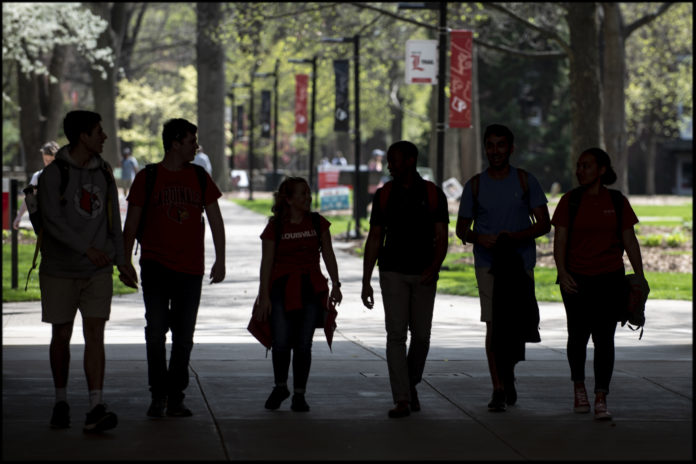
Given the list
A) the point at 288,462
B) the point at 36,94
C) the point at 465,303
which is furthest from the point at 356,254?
the point at 36,94

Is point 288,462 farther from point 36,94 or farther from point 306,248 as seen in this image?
point 36,94

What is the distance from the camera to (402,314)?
7945 mm

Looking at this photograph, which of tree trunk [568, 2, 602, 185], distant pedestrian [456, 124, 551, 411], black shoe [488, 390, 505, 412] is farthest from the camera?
tree trunk [568, 2, 602, 185]

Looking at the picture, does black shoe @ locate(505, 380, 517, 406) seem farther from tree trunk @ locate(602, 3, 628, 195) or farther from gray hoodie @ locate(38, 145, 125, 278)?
tree trunk @ locate(602, 3, 628, 195)

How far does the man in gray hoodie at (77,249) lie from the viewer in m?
7.11

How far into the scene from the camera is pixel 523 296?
8125 mm

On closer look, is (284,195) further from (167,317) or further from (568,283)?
(568,283)

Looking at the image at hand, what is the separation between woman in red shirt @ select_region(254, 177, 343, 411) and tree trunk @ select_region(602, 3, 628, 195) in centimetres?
2175

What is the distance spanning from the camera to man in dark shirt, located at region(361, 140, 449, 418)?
25.9 feet

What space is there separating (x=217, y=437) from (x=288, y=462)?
78 cm

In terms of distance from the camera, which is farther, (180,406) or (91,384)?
(180,406)

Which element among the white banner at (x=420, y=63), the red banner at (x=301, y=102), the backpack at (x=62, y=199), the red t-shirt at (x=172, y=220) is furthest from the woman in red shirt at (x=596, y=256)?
the red banner at (x=301, y=102)

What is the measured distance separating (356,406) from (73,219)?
85.3 inches

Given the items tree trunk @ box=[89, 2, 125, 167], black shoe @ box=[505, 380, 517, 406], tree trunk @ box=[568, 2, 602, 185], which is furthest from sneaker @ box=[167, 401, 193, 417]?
tree trunk @ box=[89, 2, 125, 167]
